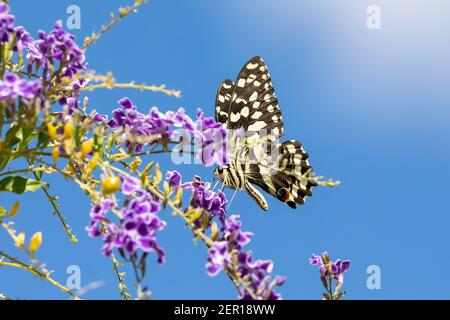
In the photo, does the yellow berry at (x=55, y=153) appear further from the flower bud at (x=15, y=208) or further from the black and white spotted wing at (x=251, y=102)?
the black and white spotted wing at (x=251, y=102)

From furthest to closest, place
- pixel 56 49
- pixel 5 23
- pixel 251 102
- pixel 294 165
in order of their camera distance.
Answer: pixel 251 102
pixel 294 165
pixel 56 49
pixel 5 23

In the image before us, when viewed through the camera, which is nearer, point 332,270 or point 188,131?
point 188,131

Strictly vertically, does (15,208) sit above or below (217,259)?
above

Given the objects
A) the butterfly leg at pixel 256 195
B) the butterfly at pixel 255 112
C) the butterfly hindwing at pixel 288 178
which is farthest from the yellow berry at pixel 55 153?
the butterfly at pixel 255 112

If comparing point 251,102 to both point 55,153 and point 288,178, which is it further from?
point 55,153

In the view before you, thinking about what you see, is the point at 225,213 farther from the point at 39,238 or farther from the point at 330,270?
the point at 39,238

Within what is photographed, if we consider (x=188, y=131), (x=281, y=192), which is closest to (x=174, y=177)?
(x=188, y=131)
